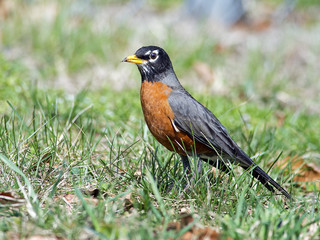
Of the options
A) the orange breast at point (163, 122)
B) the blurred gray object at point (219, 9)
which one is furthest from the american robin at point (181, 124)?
the blurred gray object at point (219, 9)

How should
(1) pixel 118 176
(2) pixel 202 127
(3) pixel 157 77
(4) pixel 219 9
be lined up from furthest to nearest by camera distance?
(4) pixel 219 9 → (3) pixel 157 77 → (2) pixel 202 127 → (1) pixel 118 176

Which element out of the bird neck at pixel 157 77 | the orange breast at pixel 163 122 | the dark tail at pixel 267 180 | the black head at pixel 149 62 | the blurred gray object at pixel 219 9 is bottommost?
the dark tail at pixel 267 180

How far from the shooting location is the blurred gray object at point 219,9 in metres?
9.78

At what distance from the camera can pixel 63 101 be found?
513cm

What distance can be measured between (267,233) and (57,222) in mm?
1129

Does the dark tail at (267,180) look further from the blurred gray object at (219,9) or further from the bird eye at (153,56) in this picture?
the blurred gray object at (219,9)

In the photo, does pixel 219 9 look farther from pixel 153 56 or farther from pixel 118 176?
pixel 118 176

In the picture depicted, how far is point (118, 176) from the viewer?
126 inches

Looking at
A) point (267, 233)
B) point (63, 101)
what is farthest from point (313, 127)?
point (267, 233)

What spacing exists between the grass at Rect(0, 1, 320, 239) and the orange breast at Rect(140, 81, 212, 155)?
0.12 m

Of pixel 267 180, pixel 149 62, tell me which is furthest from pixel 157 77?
pixel 267 180

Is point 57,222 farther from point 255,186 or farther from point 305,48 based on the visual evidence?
point 305,48

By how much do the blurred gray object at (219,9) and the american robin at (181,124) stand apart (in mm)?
6057

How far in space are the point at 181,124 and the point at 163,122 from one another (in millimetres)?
149
